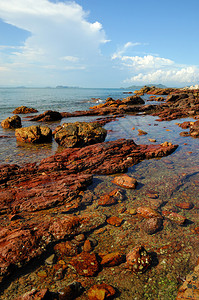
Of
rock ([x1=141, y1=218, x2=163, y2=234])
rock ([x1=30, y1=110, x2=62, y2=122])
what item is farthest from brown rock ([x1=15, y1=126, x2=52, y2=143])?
rock ([x1=141, y1=218, x2=163, y2=234])

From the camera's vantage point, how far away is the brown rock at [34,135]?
15.8 meters

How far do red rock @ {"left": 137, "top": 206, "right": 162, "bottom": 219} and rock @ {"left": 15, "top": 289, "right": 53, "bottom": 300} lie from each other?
11.9 ft

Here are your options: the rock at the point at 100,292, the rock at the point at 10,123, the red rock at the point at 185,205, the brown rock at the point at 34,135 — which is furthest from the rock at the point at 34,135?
the rock at the point at 100,292

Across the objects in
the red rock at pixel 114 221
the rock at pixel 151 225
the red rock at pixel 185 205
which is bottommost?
the red rock at pixel 114 221

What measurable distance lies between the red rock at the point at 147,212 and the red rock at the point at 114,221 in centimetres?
83

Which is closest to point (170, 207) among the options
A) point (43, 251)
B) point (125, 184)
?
point (125, 184)

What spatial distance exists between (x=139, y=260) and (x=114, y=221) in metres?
1.68

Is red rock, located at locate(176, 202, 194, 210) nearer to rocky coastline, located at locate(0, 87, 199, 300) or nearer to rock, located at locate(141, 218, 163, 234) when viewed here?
rocky coastline, located at locate(0, 87, 199, 300)

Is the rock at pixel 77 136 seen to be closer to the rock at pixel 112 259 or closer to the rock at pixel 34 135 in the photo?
the rock at pixel 34 135

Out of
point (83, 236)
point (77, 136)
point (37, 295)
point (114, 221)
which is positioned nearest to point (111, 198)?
point (114, 221)

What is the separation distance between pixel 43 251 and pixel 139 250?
8.26 ft

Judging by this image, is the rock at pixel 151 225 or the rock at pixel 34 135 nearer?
the rock at pixel 151 225

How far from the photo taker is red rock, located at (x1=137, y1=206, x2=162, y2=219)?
5668 millimetres

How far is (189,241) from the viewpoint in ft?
15.5
